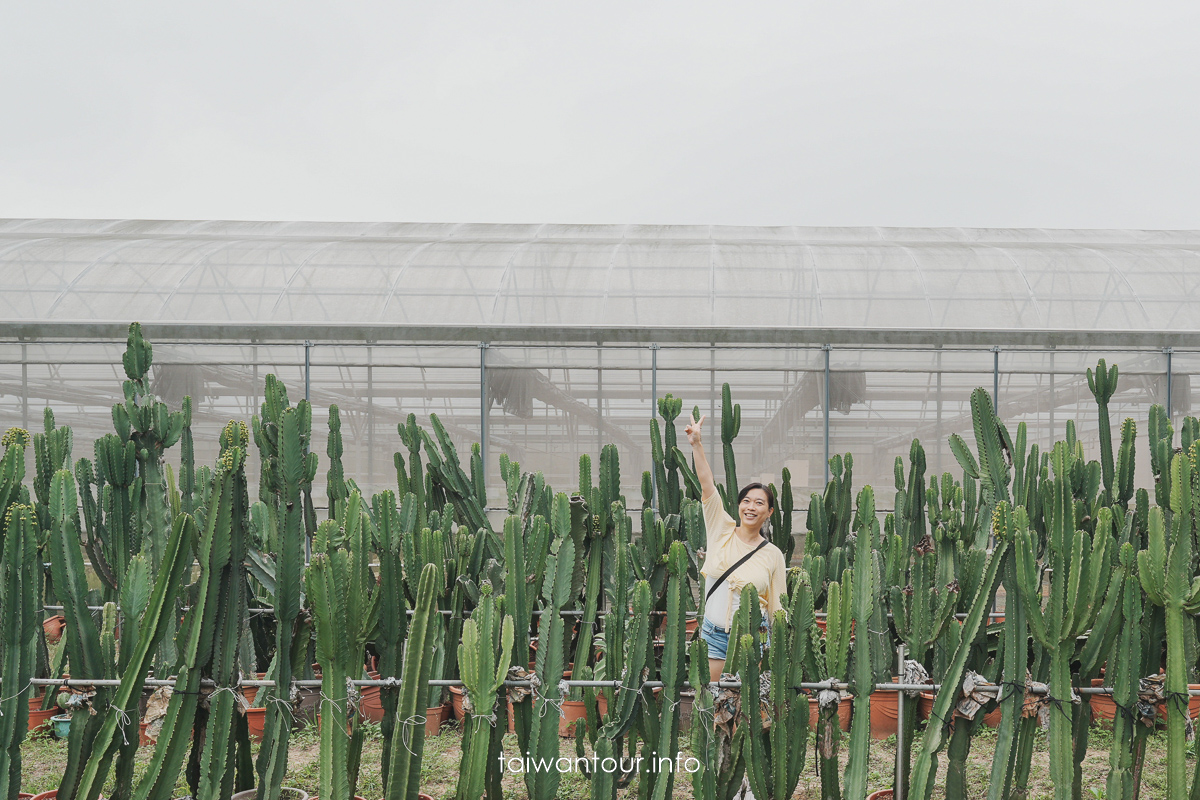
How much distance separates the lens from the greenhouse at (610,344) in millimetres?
9781

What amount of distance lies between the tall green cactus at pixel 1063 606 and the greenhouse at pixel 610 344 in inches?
259

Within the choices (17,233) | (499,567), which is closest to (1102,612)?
(499,567)

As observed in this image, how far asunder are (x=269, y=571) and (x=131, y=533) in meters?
1.80

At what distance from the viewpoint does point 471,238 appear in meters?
12.4

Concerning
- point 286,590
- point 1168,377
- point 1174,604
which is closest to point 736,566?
point 1174,604

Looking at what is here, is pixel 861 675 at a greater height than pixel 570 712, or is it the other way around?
pixel 861 675

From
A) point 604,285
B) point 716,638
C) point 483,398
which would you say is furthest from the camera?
point 604,285

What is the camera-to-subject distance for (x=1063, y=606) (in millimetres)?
2986

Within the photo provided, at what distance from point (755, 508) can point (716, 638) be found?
625mm

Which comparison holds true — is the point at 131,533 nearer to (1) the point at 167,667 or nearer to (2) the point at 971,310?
(1) the point at 167,667

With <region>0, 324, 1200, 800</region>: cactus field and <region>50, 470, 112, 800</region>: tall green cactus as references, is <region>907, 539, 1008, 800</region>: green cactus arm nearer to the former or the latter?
<region>0, 324, 1200, 800</region>: cactus field

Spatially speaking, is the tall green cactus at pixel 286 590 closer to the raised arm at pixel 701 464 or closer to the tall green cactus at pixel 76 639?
the tall green cactus at pixel 76 639

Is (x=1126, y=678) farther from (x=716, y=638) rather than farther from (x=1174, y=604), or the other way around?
(x=716, y=638)

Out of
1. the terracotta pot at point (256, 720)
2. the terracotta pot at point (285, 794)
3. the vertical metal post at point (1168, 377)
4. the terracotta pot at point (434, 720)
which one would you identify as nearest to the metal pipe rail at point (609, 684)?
the terracotta pot at point (285, 794)
